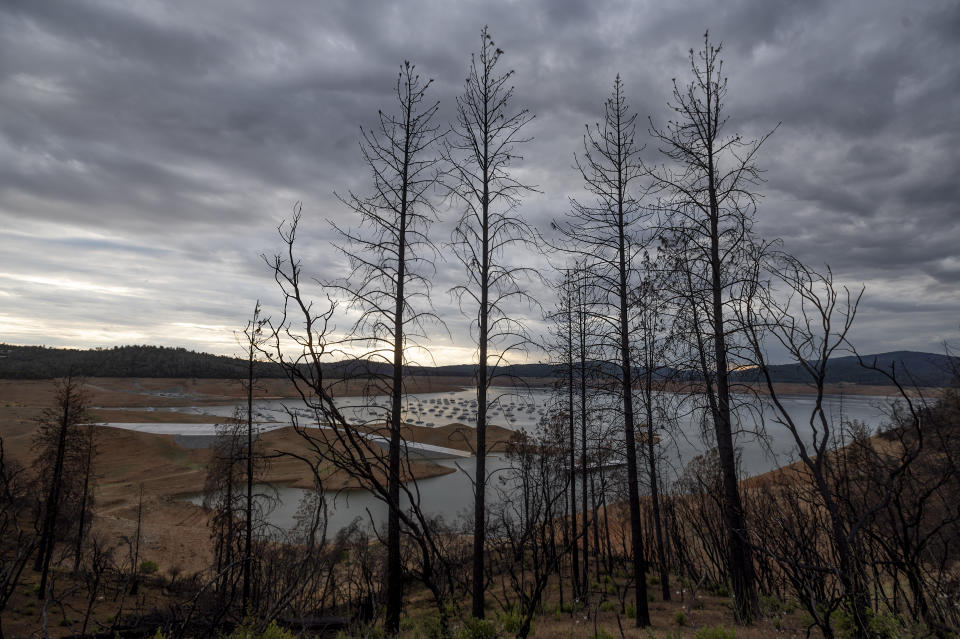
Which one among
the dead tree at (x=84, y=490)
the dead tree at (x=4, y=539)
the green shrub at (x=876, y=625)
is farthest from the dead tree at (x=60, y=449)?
the green shrub at (x=876, y=625)

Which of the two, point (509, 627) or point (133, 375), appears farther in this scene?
point (133, 375)

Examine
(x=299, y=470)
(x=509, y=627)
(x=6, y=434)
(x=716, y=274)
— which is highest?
(x=716, y=274)

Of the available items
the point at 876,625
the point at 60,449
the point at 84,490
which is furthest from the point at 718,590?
the point at 84,490

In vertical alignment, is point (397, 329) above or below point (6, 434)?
above

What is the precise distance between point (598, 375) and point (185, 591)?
1817cm

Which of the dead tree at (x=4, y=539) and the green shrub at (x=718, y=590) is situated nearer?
the dead tree at (x=4, y=539)

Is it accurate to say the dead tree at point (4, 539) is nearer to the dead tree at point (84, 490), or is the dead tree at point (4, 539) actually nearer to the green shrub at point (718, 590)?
the green shrub at point (718, 590)

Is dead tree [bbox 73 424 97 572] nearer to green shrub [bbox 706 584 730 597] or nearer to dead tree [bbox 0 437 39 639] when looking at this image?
dead tree [bbox 0 437 39 639]

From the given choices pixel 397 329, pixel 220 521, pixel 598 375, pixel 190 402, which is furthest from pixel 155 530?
pixel 190 402

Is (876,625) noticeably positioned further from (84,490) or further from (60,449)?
(84,490)

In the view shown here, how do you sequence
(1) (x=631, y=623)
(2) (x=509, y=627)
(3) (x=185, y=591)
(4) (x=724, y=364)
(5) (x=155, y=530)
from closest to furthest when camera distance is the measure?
(2) (x=509, y=627) < (4) (x=724, y=364) < (1) (x=631, y=623) < (3) (x=185, y=591) < (5) (x=155, y=530)

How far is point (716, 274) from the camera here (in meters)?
8.84

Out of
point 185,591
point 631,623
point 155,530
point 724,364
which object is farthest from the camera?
point 155,530

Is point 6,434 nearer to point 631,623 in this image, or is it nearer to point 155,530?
point 155,530
